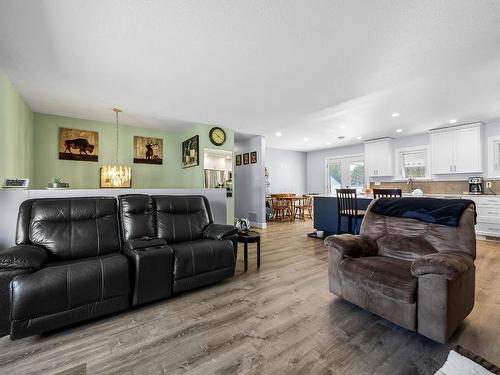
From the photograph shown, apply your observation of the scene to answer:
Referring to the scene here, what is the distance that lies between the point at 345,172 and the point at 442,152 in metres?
3.06

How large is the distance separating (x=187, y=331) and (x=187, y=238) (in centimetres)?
124

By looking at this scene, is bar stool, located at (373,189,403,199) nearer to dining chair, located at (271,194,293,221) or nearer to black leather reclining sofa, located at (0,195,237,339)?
black leather reclining sofa, located at (0,195,237,339)

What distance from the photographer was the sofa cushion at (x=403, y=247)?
6.91 feet

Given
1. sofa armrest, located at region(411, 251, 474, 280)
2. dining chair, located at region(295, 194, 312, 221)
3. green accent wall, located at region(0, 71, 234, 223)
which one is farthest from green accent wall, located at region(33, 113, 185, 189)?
sofa armrest, located at region(411, 251, 474, 280)

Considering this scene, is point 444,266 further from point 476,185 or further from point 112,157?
point 112,157

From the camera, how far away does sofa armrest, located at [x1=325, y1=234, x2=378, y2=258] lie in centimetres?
217

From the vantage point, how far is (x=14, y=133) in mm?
3371

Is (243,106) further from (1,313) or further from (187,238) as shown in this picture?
(1,313)

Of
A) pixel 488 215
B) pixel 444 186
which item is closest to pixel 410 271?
pixel 488 215

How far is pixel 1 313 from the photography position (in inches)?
65.5

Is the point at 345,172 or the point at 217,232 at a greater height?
the point at 345,172

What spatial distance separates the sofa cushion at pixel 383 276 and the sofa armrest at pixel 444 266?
0.11 meters

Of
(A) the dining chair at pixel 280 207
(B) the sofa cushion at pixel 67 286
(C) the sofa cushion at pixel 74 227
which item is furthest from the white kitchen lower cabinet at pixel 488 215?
(C) the sofa cushion at pixel 74 227

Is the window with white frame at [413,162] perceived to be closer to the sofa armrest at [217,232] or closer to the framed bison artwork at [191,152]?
the framed bison artwork at [191,152]
